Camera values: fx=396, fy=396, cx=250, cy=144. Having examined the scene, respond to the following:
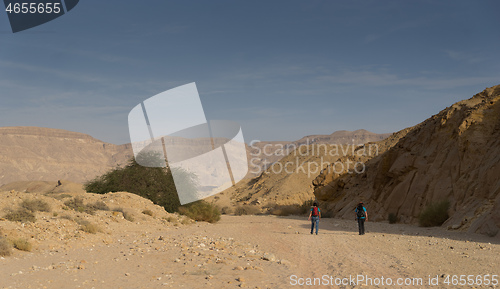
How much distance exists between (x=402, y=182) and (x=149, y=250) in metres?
23.1

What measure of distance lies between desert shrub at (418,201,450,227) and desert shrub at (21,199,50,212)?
1941cm

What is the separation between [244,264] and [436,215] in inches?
650

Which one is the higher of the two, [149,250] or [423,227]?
[149,250]

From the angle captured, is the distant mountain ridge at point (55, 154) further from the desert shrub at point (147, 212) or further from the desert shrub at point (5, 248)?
the desert shrub at point (5, 248)

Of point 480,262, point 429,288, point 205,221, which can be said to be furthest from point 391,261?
point 205,221

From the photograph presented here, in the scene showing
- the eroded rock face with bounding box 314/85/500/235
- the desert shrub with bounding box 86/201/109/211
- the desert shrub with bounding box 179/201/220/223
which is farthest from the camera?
the desert shrub with bounding box 179/201/220/223

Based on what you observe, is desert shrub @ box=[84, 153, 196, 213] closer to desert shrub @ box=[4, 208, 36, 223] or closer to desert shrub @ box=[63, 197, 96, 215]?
desert shrub @ box=[63, 197, 96, 215]

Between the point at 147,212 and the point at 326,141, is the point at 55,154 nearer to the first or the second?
the point at 326,141

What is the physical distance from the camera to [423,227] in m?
22.4

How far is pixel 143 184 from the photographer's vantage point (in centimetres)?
2942

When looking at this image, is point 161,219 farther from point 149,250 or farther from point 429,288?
point 429,288

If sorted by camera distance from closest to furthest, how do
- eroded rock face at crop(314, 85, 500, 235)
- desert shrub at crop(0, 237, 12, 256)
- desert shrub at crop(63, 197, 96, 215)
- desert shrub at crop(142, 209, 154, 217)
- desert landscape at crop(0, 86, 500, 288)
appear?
1. desert landscape at crop(0, 86, 500, 288)
2. desert shrub at crop(0, 237, 12, 256)
3. desert shrub at crop(63, 197, 96, 215)
4. eroded rock face at crop(314, 85, 500, 235)
5. desert shrub at crop(142, 209, 154, 217)

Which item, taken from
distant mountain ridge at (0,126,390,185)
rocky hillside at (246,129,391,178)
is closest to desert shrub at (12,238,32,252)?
distant mountain ridge at (0,126,390,185)

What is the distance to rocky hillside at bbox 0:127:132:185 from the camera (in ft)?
372
